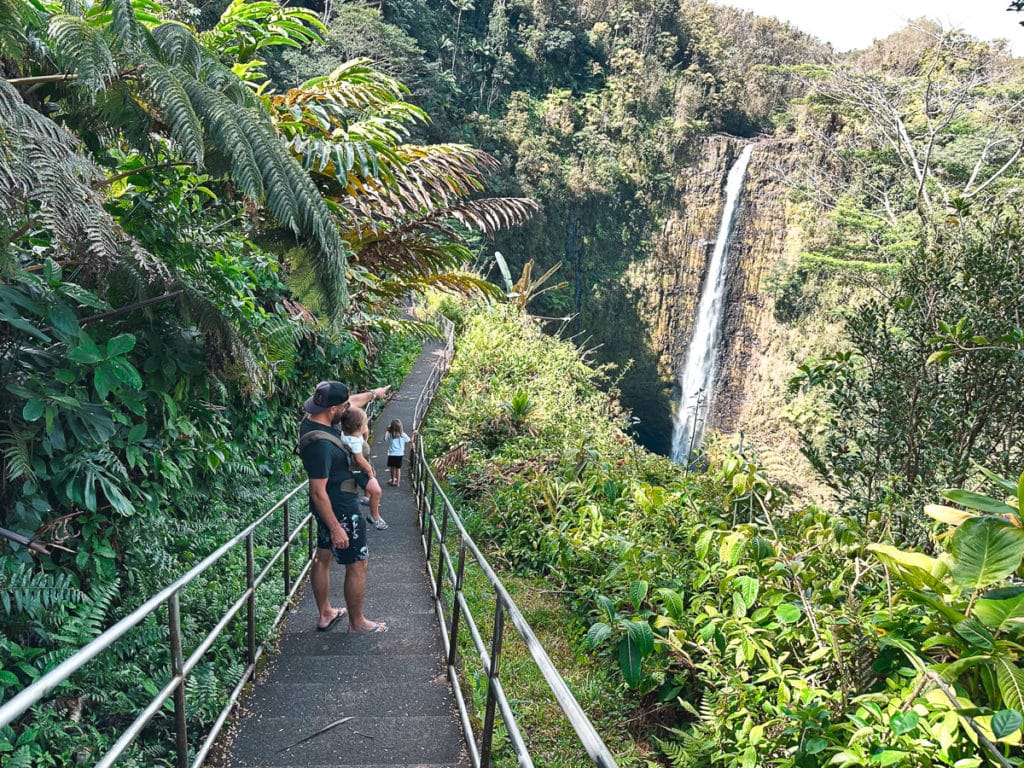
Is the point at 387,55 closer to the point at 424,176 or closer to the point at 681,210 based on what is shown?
the point at 681,210

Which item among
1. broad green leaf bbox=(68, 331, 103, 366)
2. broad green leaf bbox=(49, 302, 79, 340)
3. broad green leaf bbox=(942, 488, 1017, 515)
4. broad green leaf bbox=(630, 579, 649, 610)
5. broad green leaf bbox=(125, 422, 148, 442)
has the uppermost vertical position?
broad green leaf bbox=(49, 302, 79, 340)

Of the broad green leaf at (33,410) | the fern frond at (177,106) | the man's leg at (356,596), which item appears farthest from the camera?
the man's leg at (356,596)

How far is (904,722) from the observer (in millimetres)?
1927

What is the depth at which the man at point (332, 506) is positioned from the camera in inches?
133

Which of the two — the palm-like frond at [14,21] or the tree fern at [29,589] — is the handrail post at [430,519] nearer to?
the tree fern at [29,589]

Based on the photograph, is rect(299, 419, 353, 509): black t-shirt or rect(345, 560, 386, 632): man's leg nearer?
rect(299, 419, 353, 509): black t-shirt

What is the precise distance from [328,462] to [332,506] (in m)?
0.29

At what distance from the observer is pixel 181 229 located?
3734mm

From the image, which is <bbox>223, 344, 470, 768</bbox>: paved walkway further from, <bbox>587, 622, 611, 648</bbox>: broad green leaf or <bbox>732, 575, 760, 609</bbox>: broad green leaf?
<bbox>732, 575, 760, 609</bbox>: broad green leaf

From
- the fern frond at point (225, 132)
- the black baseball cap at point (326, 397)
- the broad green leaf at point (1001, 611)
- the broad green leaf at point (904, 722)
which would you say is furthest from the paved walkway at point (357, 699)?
the fern frond at point (225, 132)

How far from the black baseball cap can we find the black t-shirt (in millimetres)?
82

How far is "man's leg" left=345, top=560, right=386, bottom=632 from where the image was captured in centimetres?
358

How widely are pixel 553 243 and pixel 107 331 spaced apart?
30288mm

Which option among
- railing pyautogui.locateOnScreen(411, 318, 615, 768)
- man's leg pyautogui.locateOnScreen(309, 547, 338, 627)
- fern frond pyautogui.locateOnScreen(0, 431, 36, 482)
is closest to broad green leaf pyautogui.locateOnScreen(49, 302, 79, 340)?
fern frond pyautogui.locateOnScreen(0, 431, 36, 482)
